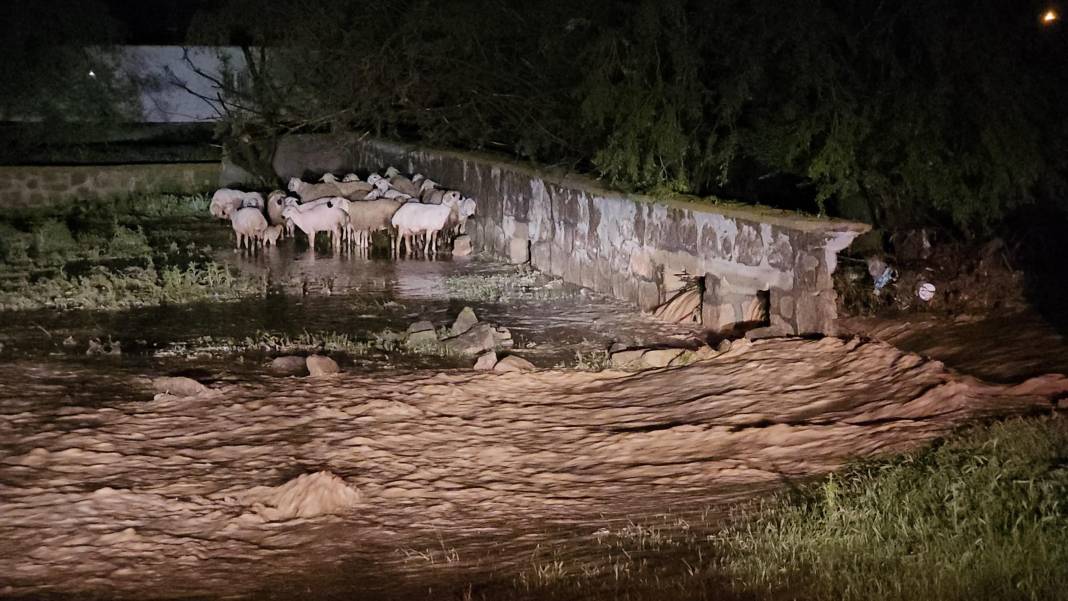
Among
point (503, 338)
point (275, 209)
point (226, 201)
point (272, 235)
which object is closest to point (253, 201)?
point (275, 209)

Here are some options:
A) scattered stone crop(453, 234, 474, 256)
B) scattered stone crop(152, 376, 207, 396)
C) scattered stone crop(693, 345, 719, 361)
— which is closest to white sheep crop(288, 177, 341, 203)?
scattered stone crop(453, 234, 474, 256)

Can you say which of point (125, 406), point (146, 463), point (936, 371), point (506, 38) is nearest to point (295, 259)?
point (506, 38)

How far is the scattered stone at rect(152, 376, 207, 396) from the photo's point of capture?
1008cm

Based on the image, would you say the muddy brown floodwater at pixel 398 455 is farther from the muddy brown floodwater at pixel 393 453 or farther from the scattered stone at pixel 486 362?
the scattered stone at pixel 486 362

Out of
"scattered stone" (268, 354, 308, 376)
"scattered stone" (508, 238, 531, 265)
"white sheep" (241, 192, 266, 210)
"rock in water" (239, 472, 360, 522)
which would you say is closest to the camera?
"rock in water" (239, 472, 360, 522)

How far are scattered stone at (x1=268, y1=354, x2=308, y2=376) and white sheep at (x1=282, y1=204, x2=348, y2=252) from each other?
7897 mm

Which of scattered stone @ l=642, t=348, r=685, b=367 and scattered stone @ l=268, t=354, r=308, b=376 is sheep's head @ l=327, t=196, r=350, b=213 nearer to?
scattered stone @ l=268, t=354, r=308, b=376

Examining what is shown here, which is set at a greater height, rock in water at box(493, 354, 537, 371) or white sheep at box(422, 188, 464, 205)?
white sheep at box(422, 188, 464, 205)

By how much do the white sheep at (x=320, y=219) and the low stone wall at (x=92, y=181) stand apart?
6.90 meters

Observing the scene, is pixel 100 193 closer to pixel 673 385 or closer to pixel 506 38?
pixel 506 38

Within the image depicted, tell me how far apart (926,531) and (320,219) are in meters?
14.4

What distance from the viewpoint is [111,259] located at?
17109mm

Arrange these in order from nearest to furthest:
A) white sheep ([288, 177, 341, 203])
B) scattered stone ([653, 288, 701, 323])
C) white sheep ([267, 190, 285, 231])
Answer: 1. scattered stone ([653, 288, 701, 323])
2. white sheep ([267, 190, 285, 231])
3. white sheep ([288, 177, 341, 203])

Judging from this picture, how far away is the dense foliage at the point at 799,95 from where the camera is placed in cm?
1195
